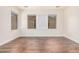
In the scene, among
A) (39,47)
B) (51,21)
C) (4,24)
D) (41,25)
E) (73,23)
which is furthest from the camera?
(51,21)

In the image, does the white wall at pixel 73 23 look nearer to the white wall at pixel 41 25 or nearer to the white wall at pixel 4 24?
the white wall at pixel 41 25

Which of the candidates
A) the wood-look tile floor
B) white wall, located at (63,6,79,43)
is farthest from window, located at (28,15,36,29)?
the wood-look tile floor

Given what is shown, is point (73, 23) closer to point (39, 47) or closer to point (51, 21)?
point (39, 47)

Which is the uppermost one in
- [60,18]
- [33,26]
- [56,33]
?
[60,18]

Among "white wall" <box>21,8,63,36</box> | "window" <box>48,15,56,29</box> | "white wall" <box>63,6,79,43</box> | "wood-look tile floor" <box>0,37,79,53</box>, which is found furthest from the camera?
"window" <box>48,15,56,29</box>

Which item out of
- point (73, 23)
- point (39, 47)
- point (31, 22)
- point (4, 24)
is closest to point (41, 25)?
point (31, 22)

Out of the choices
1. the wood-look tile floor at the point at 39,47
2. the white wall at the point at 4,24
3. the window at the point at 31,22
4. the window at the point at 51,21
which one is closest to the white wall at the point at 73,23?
the wood-look tile floor at the point at 39,47

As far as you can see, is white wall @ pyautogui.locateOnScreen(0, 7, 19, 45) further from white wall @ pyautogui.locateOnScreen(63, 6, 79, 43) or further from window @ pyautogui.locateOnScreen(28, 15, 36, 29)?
window @ pyautogui.locateOnScreen(28, 15, 36, 29)

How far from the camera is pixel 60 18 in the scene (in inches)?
320

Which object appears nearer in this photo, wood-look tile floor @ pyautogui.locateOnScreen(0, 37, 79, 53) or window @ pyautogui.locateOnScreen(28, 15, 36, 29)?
wood-look tile floor @ pyautogui.locateOnScreen(0, 37, 79, 53)
